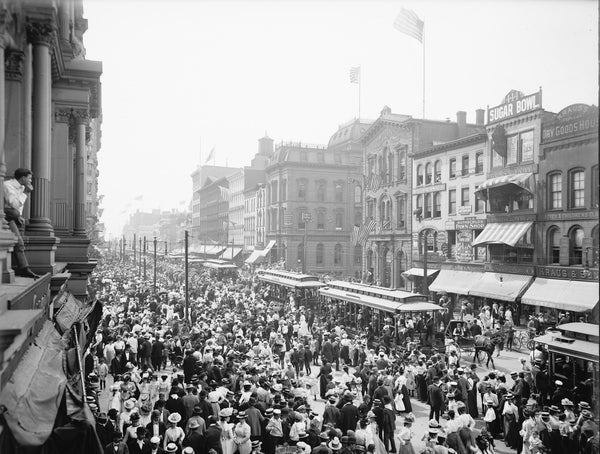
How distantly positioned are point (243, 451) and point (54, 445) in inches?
199

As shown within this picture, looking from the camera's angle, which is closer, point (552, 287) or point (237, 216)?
point (552, 287)

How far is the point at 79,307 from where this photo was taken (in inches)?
575

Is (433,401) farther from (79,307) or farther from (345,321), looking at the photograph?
(345,321)

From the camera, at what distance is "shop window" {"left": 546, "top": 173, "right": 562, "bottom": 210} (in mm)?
31031

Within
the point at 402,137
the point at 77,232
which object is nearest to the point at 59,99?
the point at 77,232

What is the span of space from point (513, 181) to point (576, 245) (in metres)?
5.95

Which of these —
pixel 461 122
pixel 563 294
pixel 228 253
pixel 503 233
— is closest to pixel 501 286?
pixel 503 233

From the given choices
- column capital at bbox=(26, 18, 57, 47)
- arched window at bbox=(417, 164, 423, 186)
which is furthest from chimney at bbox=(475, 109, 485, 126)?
column capital at bbox=(26, 18, 57, 47)

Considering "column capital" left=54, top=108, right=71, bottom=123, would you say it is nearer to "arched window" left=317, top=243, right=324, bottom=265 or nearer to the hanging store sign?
the hanging store sign

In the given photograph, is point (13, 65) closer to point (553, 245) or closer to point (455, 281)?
point (553, 245)

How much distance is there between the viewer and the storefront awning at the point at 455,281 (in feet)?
121

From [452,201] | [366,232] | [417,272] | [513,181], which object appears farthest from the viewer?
[366,232]

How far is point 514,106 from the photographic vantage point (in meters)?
34.9

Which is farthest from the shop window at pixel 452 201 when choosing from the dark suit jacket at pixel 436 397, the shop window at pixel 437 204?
the dark suit jacket at pixel 436 397
